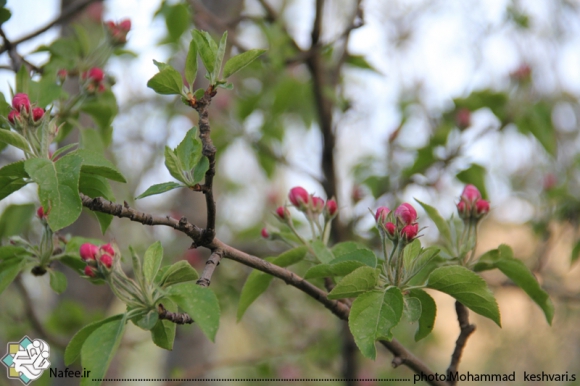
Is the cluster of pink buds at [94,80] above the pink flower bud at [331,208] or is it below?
above

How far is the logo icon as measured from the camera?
5.43ft

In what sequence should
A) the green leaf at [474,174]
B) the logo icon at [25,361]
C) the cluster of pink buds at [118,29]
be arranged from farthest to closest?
the green leaf at [474,174] < the cluster of pink buds at [118,29] < the logo icon at [25,361]

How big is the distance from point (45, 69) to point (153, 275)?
3.43ft

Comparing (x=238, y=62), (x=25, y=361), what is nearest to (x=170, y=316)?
(x=238, y=62)

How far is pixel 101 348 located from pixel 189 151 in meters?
Answer: 0.41

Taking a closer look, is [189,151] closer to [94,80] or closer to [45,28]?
[94,80]

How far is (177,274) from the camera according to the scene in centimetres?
109

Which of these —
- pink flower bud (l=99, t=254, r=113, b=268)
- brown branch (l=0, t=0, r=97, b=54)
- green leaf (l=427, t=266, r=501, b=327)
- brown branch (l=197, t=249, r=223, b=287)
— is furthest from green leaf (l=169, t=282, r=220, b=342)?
brown branch (l=0, t=0, r=97, b=54)

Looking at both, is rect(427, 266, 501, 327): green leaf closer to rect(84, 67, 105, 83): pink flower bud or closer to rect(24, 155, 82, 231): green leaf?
rect(24, 155, 82, 231): green leaf

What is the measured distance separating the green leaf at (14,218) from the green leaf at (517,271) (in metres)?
1.34

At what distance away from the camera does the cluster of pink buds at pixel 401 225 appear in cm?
110

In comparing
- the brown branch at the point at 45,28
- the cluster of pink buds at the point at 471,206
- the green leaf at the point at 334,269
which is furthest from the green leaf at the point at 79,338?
the brown branch at the point at 45,28

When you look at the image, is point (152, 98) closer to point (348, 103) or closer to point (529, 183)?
point (348, 103)

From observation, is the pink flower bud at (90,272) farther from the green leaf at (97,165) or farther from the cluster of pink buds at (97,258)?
the green leaf at (97,165)
